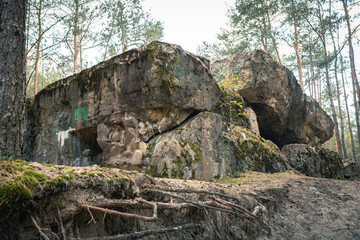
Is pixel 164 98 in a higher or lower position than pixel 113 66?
lower

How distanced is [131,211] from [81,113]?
5657mm

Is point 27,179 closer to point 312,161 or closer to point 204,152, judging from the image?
point 204,152

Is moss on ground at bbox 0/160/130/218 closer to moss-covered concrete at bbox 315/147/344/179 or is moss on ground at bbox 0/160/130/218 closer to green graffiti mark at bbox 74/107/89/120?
green graffiti mark at bbox 74/107/89/120

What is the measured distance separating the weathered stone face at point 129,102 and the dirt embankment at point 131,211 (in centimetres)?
307

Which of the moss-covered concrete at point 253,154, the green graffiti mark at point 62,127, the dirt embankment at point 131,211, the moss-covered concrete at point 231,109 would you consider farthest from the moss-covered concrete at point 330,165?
the green graffiti mark at point 62,127

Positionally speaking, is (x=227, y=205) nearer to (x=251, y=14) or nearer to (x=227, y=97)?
(x=227, y=97)

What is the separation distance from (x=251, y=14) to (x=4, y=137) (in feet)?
52.8

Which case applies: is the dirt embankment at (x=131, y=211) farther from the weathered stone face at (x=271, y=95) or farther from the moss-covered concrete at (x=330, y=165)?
the weathered stone face at (x=271, y=95)

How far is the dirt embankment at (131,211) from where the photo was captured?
2.06 metres

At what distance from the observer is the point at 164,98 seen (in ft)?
22.1

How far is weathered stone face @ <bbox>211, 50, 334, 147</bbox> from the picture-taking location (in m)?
11.0

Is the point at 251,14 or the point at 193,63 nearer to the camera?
the point at 193,63

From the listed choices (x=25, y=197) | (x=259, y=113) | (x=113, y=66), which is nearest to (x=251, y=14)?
(x=259, y=113)

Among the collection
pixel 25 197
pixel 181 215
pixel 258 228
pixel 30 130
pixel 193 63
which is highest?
pixel 193 63
